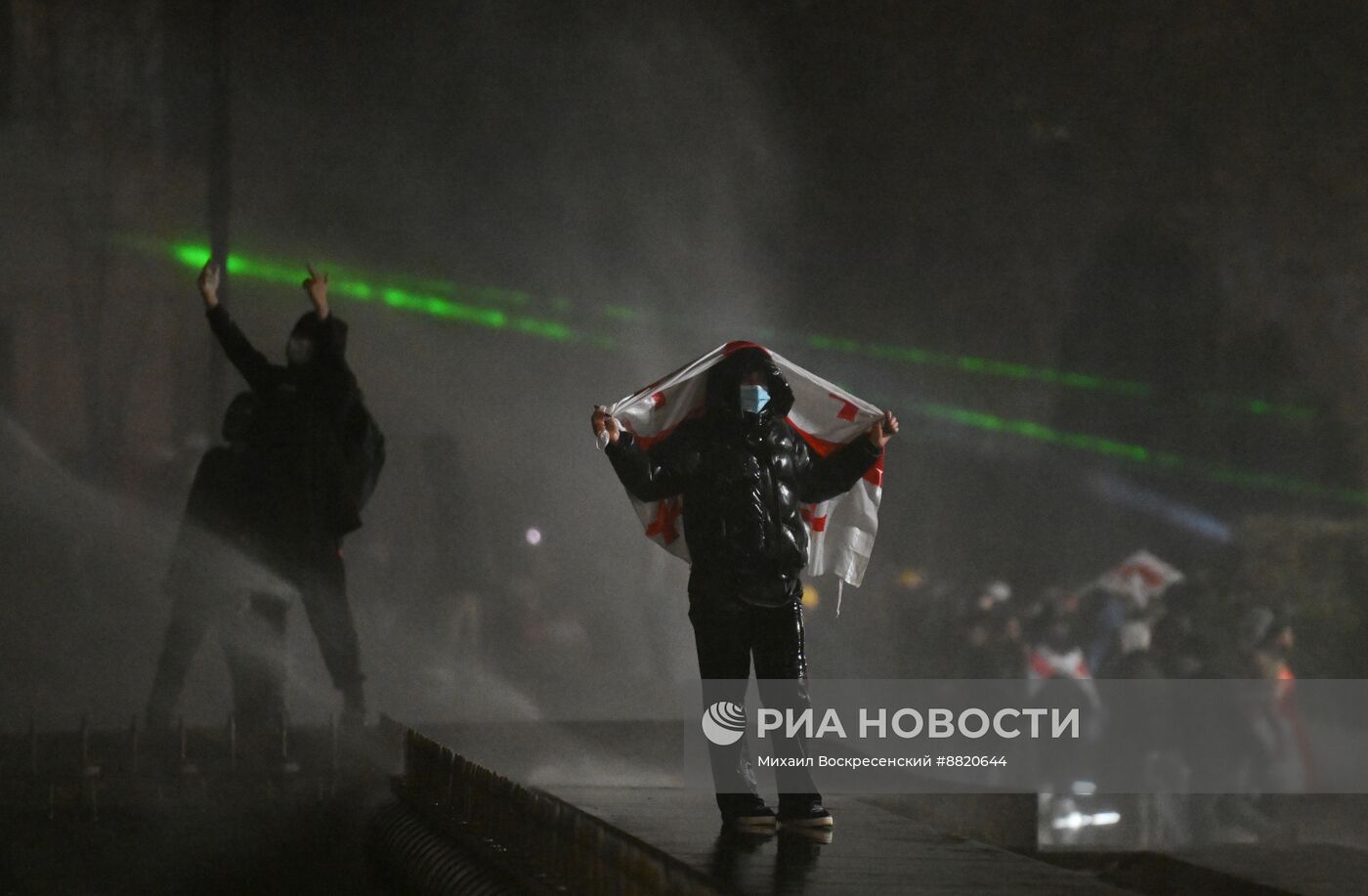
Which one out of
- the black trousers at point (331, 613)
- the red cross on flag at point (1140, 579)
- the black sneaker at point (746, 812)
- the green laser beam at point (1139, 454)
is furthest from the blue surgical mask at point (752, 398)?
the green laser beam at point (1139, 454)

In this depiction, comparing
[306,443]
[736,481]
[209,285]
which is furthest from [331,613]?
[736,481]

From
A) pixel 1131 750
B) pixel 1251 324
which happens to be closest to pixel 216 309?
pixel 1131 750

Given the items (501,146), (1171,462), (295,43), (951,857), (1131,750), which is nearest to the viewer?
(951,857)

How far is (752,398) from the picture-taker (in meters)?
6.07

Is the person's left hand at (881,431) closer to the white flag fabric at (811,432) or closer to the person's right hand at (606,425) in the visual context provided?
the white flag fabric at (811,432)

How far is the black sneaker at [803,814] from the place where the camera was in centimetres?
582

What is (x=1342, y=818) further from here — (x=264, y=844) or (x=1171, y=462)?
(x=1171, y=462)

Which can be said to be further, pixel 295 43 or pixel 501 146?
pixel 501 146

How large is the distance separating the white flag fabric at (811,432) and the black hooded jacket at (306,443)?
125 inches

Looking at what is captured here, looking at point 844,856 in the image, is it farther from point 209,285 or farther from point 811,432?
point 209,285

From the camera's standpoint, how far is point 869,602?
21.7m

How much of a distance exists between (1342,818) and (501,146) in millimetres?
10739

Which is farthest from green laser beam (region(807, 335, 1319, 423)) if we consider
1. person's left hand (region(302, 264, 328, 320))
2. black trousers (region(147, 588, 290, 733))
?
person's left hand (region(302, 264, 328, 320))

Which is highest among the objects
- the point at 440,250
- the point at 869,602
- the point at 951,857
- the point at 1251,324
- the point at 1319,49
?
the point at 1319,49
